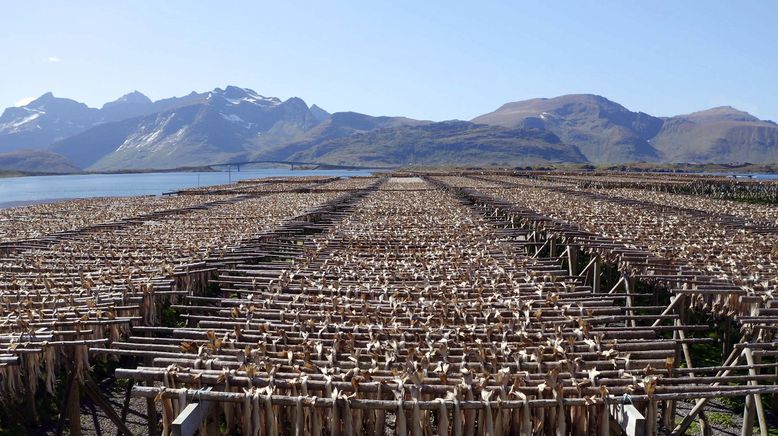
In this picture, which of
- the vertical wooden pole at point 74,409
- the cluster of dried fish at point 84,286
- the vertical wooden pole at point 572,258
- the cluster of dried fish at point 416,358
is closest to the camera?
the cluster of dried fish at point 416,358

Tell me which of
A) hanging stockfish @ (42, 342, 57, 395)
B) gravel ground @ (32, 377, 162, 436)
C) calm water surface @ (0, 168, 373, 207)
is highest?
hanging stockfish @ (42, 342, 57, 395)

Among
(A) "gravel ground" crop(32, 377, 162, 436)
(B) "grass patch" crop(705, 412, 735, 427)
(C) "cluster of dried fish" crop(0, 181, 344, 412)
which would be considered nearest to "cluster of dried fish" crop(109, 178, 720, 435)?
(C) "cluster of dried fish" crop(0, 181, 344, 412)

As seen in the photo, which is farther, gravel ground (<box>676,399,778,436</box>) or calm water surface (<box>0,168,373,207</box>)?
calm water surface (<box>0,168,373,207</box>)

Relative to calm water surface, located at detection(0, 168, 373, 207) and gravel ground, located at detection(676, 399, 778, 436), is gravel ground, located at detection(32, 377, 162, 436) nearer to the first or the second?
gravel ground, located at detection(676, 399, 778, 436)

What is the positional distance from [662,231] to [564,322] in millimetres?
10767

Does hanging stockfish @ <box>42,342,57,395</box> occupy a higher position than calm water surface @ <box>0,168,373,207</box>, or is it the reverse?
hanging stockfish @ <box>42,342,57,395</box>

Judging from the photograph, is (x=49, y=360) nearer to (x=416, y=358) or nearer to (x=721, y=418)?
(x=416, y=358)

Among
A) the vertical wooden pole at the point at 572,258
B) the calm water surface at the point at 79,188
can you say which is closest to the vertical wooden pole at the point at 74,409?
the vertical wooden pole at the point at 572,258

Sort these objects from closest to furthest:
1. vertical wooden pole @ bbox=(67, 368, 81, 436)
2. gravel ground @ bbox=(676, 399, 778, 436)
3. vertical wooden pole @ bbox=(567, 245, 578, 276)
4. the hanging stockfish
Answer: the hanging stockfish, vertical wooden pole @ bbox=(67, 368, 81, 436), gravel ground @ bbox=(676, 399, 778, 436), vertical wooden pole @ bbox=(567, 245, 578, 276)

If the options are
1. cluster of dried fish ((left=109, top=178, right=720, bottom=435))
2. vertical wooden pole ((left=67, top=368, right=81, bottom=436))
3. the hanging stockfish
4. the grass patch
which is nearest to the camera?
cluster of dried fish ((left=109, top=178, right=720, bottom=435))

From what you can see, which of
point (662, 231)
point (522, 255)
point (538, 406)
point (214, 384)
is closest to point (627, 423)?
point (538, 406)

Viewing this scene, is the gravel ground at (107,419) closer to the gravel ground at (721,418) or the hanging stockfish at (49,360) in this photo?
the hanging stockfish at (49,360)

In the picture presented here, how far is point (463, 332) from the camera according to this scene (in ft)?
22.8

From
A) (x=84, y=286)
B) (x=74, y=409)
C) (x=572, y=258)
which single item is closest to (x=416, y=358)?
Answer: (x=74, y=409)
